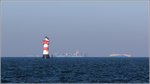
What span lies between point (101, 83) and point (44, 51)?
97086mm

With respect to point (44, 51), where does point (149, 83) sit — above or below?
below

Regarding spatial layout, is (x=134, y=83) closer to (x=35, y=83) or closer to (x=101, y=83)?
(x=101, y=83)

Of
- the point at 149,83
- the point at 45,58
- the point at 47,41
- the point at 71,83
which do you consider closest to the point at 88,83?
the point at 71,83

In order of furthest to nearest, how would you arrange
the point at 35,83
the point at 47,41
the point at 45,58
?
the point at 45,58
the point at 47,41
the point at 35,83

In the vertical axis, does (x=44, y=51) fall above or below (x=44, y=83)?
above

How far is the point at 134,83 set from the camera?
50500 mm

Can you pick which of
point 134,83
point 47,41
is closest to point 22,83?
point 134,83

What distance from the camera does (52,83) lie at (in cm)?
4978

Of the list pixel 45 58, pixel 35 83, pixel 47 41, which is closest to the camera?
pixel 35 83

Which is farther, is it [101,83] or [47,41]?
[47,41]

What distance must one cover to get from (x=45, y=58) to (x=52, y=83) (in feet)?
346

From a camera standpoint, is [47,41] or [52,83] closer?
[52,83]

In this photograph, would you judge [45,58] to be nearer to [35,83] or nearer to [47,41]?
[47,41]

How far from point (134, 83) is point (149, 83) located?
1648mm
